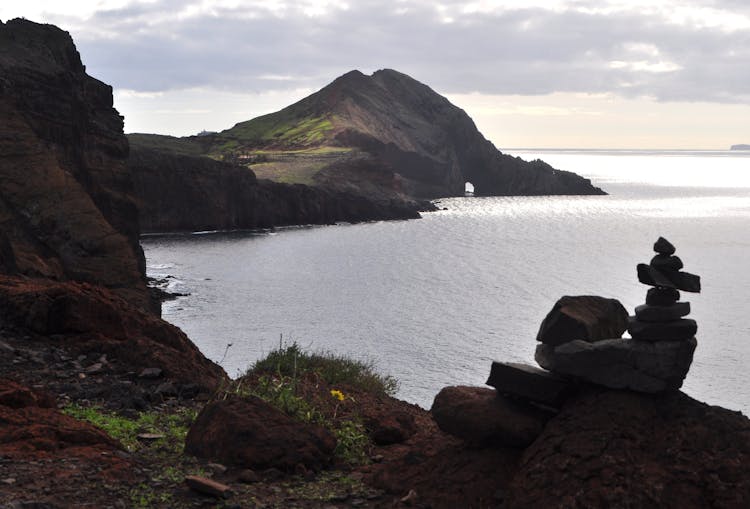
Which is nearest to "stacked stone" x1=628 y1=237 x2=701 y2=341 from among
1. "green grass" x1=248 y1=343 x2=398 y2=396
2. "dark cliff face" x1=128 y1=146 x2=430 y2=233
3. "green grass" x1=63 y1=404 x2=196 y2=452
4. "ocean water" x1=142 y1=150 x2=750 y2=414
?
"green grass" x1=63 y1=404 x2=196 y2=452

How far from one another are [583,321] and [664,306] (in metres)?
1.18

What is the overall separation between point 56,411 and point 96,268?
28384 millimetres

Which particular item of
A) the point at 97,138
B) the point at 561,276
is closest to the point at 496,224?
the point at 561,276

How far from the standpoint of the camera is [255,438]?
41.1 feet

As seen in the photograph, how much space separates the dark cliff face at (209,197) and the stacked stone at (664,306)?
433ft

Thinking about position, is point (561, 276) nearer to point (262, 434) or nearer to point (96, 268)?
point (96, 268)

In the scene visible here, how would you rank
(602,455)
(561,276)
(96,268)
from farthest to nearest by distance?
1. (561,276)
2. (96,268)
3. (602,455)

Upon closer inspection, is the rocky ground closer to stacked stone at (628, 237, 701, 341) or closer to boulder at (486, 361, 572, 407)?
boulder at (486, 361, 572, 407)

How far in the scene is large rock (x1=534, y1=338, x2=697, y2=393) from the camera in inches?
458

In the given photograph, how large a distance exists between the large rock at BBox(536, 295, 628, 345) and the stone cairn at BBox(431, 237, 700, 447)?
0.01 m

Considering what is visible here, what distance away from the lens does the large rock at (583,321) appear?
12.4m

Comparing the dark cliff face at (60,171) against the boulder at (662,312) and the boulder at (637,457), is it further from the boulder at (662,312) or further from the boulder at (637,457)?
the boulder at (662,312)

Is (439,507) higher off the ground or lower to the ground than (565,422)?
lower

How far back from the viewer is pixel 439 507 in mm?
11211
